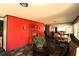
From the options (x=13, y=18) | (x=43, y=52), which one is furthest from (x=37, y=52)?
(x=13, y=18)

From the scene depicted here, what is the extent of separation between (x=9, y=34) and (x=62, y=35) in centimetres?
311

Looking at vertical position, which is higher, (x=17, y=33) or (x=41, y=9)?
(x=41, y=9)

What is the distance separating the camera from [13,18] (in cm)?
514

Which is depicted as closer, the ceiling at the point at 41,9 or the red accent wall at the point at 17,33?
the ceiling at the point at 41,9

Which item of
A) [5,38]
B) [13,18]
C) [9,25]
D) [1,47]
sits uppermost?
[13,18]

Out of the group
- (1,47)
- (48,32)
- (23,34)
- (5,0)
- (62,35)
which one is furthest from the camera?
(48,32)

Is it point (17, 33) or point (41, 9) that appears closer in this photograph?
point (41, 9)

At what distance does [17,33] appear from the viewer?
5.47 metres

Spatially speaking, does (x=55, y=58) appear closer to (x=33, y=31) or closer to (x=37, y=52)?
(x=37, y=52)

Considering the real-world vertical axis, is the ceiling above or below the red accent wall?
above

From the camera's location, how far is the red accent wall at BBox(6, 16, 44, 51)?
16.3 feet

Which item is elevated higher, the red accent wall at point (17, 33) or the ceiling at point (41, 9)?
the ceiling at point (41, 9)

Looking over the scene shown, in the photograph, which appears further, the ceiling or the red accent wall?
the red accent wall

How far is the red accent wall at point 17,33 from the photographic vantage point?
195 inches
